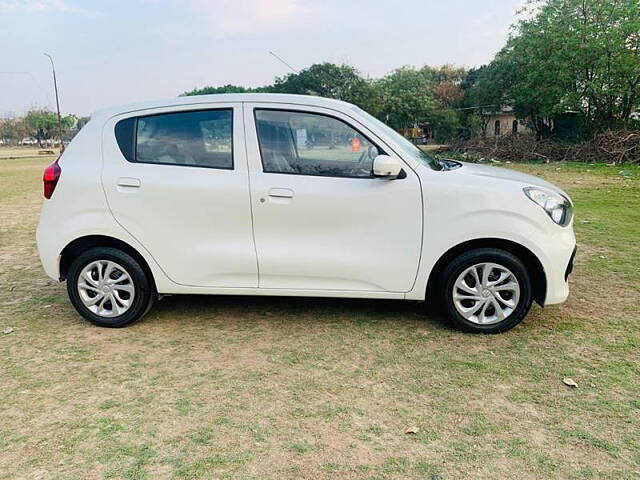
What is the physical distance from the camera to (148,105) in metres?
4.04

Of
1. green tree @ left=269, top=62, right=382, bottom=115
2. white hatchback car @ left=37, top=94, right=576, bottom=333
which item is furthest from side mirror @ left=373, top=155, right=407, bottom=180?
green tree @ left=269, top=62, right=382, bottom=115

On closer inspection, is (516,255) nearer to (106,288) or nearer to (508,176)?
(508,176)

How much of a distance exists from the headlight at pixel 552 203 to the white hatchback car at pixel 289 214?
0.01m

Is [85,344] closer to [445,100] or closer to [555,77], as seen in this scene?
[555,77]

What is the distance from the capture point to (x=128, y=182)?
12.7 feet

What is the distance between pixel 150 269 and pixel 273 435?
1.95 meters

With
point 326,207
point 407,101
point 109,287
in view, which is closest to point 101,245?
point 109,287

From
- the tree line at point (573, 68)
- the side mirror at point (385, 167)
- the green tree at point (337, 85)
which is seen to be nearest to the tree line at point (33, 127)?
the green tree at point (337, 85)

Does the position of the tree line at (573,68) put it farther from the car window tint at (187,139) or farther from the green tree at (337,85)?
the car window tint at (187,139)

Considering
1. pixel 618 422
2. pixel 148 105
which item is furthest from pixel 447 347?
pixel 148 105

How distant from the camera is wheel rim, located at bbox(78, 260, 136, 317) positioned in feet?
13.2

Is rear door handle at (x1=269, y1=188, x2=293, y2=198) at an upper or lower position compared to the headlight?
upper

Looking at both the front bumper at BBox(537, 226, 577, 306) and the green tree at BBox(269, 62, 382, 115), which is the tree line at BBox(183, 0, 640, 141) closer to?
the green tree at BBox(269, 62, 382, 115)

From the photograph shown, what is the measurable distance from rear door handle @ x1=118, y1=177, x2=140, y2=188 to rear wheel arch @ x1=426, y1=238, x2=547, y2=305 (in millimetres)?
2422
